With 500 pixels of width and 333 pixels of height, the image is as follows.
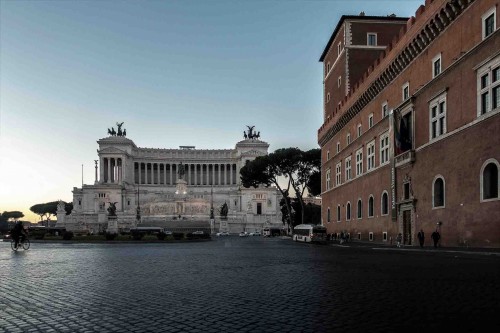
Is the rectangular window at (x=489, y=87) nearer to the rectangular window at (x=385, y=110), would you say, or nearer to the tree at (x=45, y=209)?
the rectangular window at (x=385, y=110)

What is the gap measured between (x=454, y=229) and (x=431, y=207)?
9.86 feet

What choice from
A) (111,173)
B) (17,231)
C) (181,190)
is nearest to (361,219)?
(17,231)

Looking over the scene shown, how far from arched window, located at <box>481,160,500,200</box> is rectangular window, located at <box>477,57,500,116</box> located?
2.33 m

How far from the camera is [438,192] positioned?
26562mm

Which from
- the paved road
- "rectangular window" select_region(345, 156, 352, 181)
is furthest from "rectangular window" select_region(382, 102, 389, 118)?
the paved road

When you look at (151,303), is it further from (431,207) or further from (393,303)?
(431,207)

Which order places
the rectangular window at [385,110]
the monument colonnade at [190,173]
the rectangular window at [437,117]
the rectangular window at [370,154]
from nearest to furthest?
the rectangular window at [437,117]
the rectangular window at [385,110]
the rectangular window at [370,154]
the monument colonnade at [190,173]

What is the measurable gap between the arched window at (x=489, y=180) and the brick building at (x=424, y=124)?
42 millimetres

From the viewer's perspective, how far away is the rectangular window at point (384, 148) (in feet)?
114

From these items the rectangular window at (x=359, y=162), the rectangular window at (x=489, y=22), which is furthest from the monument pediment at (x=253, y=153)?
the rectangular window at (x=489, y=22)

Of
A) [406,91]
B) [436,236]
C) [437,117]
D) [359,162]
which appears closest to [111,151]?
[359,162]

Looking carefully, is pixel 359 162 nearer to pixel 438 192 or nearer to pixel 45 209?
pixel 438 192

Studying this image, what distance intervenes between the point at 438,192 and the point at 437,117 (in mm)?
3968

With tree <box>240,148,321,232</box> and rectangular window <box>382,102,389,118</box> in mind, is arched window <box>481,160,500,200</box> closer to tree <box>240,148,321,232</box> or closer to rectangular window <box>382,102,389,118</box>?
Result: rectangular window <box>382,102,389,118</box>
